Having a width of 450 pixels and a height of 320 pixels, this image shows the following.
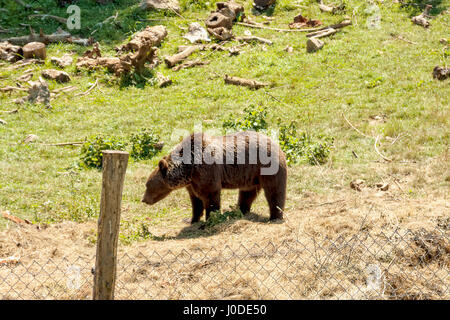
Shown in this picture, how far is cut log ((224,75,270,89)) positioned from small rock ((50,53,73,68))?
5.37 m

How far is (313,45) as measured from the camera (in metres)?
17.3

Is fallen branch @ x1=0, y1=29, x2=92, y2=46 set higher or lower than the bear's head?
lower

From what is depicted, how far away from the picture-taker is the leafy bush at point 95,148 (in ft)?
38.3

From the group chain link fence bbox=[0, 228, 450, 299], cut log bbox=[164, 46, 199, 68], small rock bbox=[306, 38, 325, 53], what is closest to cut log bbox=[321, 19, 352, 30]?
small rock bbox=[306, 38, 325, 53]

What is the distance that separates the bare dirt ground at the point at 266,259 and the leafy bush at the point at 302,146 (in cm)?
294

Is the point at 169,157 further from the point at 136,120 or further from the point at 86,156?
the point at 136,120

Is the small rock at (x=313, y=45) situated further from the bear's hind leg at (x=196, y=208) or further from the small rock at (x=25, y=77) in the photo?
the bear's hind leg at (x=196, y=208)

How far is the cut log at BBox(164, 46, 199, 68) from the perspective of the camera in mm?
17250

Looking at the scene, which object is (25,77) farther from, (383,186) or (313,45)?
(383,186)

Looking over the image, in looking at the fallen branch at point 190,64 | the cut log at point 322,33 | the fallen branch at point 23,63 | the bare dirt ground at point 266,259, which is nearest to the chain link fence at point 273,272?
the bare dirt ground at point 266,259

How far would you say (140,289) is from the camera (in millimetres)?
6441

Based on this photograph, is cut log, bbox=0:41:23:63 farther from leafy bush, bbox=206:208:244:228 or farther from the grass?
leafy bush, bbox=206:208:244:228

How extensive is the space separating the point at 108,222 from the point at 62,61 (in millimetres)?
13531

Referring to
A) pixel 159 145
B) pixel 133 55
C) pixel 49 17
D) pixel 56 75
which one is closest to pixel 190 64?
pixel 133 55
